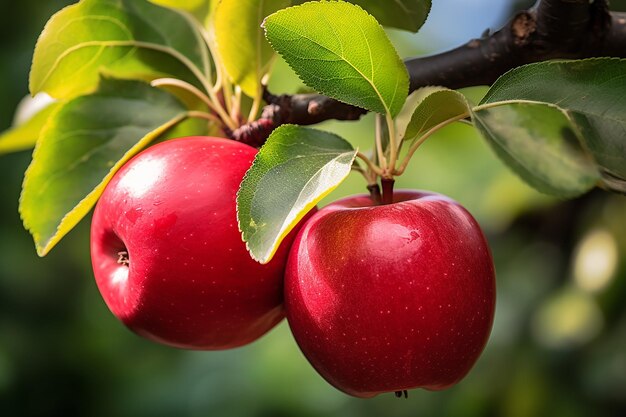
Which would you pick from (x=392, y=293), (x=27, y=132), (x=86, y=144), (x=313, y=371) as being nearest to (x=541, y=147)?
(x=392, y=293)

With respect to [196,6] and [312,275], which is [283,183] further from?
[196,6]

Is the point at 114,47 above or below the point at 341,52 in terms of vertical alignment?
below

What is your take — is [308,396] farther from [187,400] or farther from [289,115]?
[289,115]

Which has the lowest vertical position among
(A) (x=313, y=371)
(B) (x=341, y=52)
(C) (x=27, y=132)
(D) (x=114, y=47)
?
(A) (x=313, y=371)

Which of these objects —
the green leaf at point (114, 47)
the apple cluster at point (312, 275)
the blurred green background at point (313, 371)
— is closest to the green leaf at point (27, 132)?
the green leaf at point (114, 47)

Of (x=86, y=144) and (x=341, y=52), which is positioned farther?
(x=86, y=144)

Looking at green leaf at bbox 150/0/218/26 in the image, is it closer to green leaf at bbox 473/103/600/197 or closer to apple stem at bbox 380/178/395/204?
apple stem at bbox 380/178/395/204
